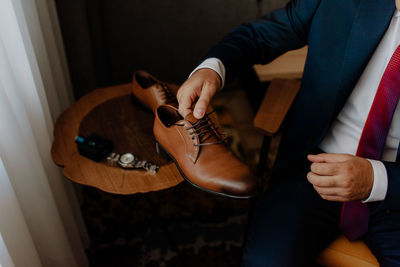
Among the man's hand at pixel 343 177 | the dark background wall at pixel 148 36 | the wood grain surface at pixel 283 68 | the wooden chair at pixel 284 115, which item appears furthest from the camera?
the dark background wall at pixel 148 36

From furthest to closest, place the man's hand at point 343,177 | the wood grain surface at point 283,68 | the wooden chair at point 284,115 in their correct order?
the wood grain surface at point 283,68, the wooden chair at point 284,115, the man's hand at point 343,177

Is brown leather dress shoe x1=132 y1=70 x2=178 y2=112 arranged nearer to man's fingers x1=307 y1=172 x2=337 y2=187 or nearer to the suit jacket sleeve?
the suit jacket sleeve

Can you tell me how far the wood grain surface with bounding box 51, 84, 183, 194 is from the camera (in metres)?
0.89

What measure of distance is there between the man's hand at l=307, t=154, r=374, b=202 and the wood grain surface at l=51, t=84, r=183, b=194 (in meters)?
0.37

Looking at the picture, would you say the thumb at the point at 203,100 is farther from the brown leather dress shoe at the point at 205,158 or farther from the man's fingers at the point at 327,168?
the man's fingers at the point at 327,168

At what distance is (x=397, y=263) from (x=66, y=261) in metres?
0.99

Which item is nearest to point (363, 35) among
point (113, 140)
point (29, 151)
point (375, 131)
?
point (375, 131)

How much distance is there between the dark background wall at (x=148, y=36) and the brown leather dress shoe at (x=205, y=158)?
0.89 meters

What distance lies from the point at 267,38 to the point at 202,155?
19.0 inches

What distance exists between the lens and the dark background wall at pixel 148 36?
1.62m

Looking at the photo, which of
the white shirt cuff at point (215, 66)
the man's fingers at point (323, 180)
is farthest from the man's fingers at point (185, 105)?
the man's fingers at point (323, 180)

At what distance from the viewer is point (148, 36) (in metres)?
1.87

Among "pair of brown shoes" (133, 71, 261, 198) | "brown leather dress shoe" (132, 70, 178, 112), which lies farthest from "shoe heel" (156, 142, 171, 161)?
"brown leather dress shoe" (132, 70, 178, 112)

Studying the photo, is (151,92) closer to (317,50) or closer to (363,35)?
(317,50)
